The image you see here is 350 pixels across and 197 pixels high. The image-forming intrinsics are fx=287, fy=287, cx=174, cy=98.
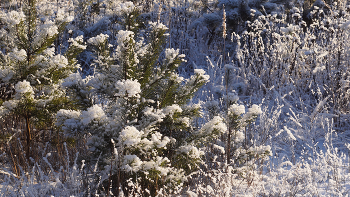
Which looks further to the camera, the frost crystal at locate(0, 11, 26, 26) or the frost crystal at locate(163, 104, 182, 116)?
the frost crystal at locate(0, 11, 26, 26)

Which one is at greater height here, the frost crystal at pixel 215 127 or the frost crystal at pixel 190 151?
the frost crystal at pixel 215 127

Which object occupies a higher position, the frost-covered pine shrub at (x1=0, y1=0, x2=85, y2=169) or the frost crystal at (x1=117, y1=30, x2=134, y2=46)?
the frost crystal at (x1=117, y1=30, x2=134, y2=46)

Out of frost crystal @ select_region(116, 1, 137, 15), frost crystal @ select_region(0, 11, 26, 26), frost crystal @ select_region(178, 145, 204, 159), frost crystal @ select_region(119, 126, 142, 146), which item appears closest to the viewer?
frost crystal @ select_region(119, 126, 142, 146)

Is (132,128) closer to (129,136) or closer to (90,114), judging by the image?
(129,136)

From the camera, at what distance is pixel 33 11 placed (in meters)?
2.33

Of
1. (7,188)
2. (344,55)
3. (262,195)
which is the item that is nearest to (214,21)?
(344,55)

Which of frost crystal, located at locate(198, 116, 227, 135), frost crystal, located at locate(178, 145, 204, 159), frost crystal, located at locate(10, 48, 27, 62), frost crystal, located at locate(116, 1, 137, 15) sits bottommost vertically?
frost crystal, located at locate(178, 145, 204, 159)

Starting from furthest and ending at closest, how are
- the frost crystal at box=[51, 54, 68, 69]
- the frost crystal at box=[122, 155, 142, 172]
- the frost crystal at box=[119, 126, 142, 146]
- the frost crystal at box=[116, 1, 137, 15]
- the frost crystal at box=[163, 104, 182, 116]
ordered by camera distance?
the frost crystal at box=[51, 54, 68, 69], the frost crystal at box=[116, 1, 137, 15], the frost crystal at box=[163, 104, 182, 116], the frost crystal at box=[122, 155, 142, 172], the frost crystal at box=[119, 126, 142, 146]

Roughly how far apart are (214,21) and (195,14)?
1.65 metres

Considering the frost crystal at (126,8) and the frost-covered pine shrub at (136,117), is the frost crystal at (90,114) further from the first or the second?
the frost crystal at (126,8)

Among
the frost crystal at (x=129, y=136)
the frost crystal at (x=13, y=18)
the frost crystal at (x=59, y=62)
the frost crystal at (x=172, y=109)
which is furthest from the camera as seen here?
the frost crystal at (x=59, y=62)

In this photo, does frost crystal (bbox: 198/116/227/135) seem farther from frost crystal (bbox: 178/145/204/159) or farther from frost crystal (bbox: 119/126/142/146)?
frost crystal (bbox: 119/126/142/146)

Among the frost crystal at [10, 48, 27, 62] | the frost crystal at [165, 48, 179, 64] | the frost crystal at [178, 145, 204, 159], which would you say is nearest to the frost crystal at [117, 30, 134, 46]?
the frost crystal at [165, 48, 179, 64]

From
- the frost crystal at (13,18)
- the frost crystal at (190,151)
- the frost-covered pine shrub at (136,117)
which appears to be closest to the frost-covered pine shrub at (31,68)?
the frost crystal at (13,18)
